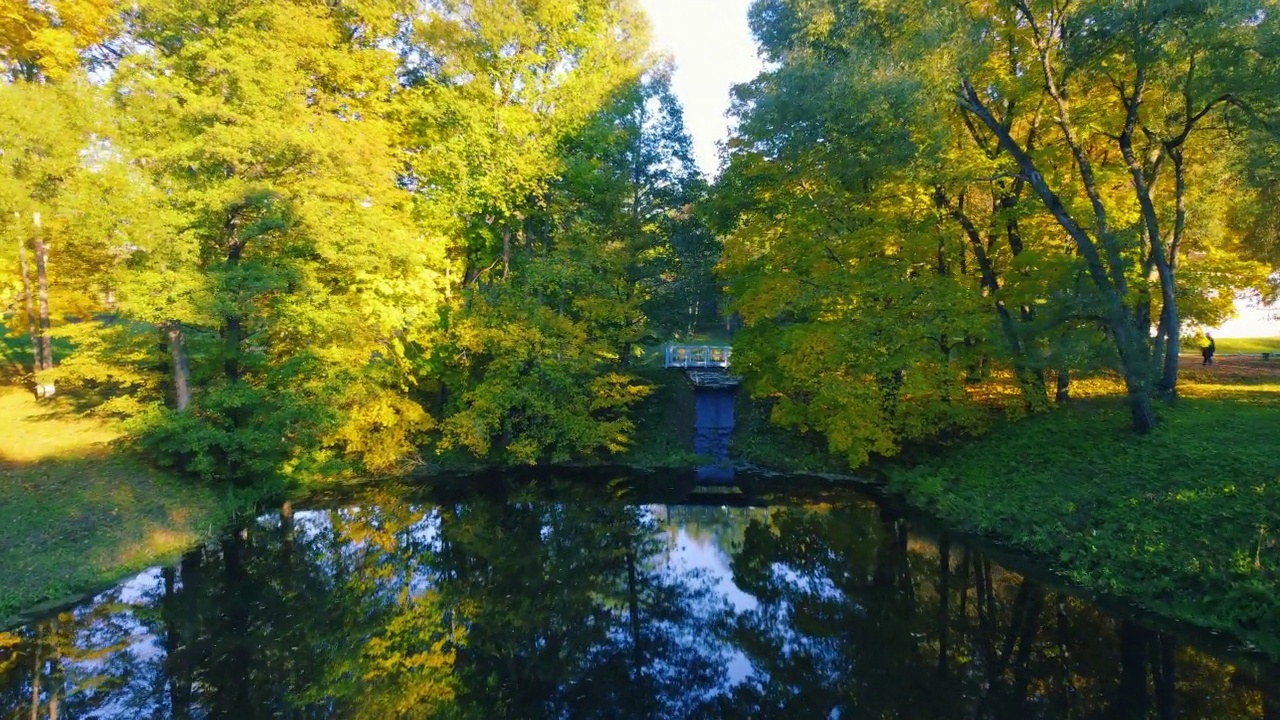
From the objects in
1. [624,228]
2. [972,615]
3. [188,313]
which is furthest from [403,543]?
[624,228]

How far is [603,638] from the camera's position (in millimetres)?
9078

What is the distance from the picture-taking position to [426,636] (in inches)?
353

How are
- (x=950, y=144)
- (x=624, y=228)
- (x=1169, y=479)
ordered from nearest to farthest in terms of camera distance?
(x=1169, y=479) → (x=950, y=144) → (x=624, y=228)

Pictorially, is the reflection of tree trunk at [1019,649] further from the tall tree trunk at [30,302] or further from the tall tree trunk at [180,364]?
the tall tree trunk at [30,302]

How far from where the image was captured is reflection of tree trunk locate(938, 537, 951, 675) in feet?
26.7

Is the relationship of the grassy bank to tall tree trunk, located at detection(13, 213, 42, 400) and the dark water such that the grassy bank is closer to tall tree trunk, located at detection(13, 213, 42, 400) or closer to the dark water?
the dark water

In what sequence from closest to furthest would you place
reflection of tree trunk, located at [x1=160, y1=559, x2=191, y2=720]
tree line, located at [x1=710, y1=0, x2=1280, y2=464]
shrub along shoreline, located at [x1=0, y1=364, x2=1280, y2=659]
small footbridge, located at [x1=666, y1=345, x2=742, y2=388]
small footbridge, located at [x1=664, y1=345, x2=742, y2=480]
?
1. reflection of tree trunk, located at [x1=160, y1=559, x2=191, y2=720]
2. shrub along shoreline, located at [x1=0, y1=364, x2=1280, y2=659]
3. tree line, located at [x1=710, y1=0, x2=1280, y2=464]
4. small footbridge, located at [x1=664, y1=345, x2=742, y2=480]
5. small footbridge, located at [x1=666, y1=345, x2=742, y2=388]

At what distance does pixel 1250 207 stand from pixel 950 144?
8303mm

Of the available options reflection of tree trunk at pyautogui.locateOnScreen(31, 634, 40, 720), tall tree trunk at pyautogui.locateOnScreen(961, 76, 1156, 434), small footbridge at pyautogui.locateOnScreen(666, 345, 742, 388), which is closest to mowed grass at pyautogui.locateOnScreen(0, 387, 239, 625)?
reflection of tree trunk at pyautogui.locateOnScreen(31, 634, 40, 720)

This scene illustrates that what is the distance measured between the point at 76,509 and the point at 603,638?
10324mm

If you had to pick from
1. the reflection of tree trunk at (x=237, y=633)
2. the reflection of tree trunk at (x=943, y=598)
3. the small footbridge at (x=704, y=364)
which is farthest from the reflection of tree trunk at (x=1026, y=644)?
the small footbridge at (x=704, y=364)

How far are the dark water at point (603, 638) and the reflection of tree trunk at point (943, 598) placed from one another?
1.5 inches

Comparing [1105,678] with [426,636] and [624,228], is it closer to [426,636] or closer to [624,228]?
[426,636]

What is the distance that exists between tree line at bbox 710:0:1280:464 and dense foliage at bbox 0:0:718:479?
18.7ft
